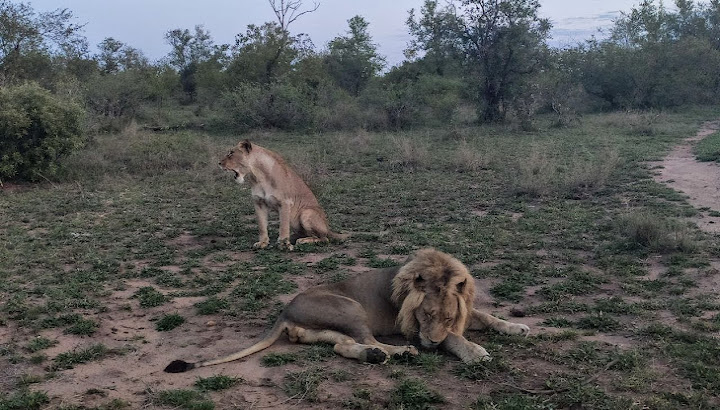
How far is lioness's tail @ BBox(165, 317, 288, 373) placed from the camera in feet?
14.6

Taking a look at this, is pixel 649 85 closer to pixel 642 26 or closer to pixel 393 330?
pixel 642 26

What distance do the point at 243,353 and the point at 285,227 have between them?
3.79 meters

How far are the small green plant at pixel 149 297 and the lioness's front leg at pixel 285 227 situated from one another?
208 centimetres

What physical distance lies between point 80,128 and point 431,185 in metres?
7.49

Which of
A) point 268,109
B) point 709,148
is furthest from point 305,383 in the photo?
point 268,109

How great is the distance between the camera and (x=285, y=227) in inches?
330

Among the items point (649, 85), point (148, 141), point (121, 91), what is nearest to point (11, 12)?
point (121, 91)

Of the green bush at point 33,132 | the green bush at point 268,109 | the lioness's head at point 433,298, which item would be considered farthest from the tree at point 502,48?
the lioness's head at point 433,298

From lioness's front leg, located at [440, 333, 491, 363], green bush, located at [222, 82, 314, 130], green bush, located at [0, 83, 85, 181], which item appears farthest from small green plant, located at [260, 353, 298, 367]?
green bush, located at [222, 82, 314, 130]

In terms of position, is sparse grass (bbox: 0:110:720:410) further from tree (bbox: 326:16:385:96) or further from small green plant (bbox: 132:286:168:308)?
tree (bbox: 326:16:385:96)

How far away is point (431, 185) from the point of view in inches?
498

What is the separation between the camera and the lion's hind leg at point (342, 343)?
14.9 feet

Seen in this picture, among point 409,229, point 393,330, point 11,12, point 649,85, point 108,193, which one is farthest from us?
point 649,85

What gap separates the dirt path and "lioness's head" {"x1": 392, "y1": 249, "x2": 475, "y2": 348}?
5341 millimetres
